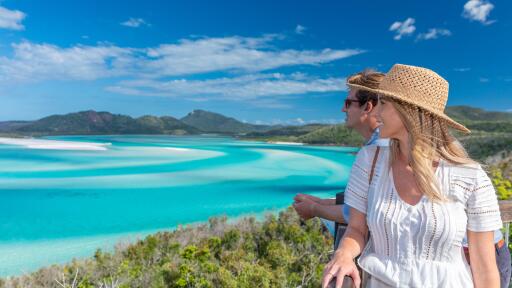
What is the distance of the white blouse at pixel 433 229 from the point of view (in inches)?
39.5

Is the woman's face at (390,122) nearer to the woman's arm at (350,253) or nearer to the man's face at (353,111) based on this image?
the woman's arm at (350,253)

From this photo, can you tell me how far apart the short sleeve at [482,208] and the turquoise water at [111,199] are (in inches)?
256

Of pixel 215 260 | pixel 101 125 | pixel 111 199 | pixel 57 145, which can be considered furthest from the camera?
pixel 101 125

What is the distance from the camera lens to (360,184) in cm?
113

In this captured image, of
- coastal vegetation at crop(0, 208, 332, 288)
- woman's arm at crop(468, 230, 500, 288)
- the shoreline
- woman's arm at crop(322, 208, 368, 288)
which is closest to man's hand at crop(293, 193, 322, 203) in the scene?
woman's arm at crop(322, 208, 368, 288)

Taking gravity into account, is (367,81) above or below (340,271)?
above

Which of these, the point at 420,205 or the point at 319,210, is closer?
the point at 420,205

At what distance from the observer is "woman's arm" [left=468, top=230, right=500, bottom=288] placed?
101cm

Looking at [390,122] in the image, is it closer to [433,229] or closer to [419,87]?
[419,87]

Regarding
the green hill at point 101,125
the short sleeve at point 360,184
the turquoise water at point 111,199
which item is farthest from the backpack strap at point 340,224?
the green hill at point 101,125

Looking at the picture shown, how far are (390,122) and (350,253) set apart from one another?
1.30 ft

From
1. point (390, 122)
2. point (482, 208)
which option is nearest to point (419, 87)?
point (390, 122)

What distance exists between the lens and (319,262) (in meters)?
4.77

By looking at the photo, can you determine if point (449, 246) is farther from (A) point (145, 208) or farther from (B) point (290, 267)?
(A) point (145, 208)
